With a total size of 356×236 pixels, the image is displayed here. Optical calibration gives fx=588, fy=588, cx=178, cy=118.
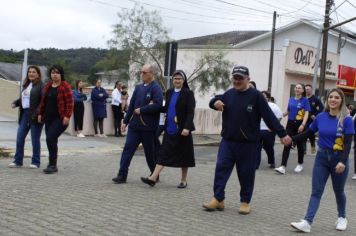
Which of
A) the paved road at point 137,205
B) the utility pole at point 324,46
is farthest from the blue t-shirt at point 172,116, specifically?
the utility pole at point 324,46

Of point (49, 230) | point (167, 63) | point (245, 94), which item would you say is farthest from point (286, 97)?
point (49, 230)

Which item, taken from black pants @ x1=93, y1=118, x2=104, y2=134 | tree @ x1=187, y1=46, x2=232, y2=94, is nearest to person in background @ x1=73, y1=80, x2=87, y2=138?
black pants @ x1=93, y1=118, x2=104, y2=134

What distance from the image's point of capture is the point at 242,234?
639 centimetres

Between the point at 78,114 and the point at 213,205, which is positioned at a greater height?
the point at 78,114

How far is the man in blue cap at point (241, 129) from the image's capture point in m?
7.39

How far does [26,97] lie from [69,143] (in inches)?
193

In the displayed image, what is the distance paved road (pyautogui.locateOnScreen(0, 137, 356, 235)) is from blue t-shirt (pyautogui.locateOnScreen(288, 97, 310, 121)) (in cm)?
167

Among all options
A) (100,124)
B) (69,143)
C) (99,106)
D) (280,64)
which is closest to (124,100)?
(99,106)

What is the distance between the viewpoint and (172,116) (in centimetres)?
896

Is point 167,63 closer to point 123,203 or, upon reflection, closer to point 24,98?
point 24,98

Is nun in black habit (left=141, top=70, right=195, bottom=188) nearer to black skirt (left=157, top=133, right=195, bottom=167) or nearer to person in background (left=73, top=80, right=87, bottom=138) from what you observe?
black skirt (left=157, top=133, right=195, bottom=167)

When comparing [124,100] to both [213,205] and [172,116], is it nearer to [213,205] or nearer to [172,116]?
[172,116]

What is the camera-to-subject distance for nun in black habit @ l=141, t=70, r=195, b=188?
29.3 feet

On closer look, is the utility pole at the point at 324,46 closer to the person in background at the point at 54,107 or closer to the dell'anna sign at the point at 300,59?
the dell'anna sign at the point at 300,59
